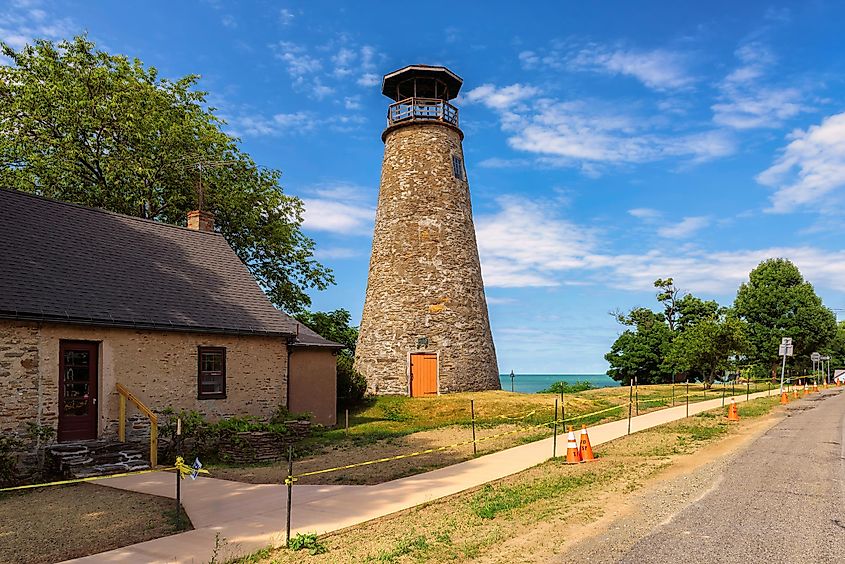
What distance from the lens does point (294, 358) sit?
22438 mm

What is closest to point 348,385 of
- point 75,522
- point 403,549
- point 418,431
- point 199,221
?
point 418,431

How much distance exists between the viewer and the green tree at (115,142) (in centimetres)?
2634

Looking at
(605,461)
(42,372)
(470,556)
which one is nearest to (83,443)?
(42,372)

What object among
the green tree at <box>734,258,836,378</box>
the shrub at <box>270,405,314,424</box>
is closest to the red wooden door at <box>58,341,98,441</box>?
the shrub at <box>270,405,314,424</box>

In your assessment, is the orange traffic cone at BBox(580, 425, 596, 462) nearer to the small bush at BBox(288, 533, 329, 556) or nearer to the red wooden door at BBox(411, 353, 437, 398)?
the small bush at BBox(288, 533, 329, 556)

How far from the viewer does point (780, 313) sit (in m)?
53.2

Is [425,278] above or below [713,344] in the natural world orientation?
above

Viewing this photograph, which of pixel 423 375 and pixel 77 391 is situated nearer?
pixel 77 391

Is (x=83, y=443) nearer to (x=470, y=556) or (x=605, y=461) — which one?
(x=470, y=556)

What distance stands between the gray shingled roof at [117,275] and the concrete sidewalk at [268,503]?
4.58 meters

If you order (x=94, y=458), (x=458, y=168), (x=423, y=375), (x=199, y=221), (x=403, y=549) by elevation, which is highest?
(x=458, y=168)

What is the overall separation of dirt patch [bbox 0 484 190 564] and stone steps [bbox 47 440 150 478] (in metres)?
1.33

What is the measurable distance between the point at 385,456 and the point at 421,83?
2431cm

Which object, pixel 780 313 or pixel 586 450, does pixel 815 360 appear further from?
pixel 586 450
